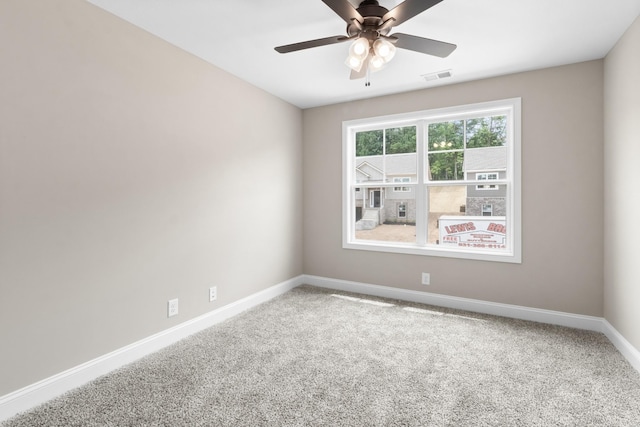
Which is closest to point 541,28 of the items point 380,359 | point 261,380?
point 380,359

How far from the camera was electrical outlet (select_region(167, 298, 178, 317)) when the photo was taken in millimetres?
2732

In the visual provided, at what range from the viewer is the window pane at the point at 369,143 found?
13.7ft

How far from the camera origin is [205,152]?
3.03 metres

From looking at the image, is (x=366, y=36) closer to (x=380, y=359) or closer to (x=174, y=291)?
(x=380, y=359)

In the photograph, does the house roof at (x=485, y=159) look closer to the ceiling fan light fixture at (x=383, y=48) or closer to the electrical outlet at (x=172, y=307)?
the ceiling fan light fixture at (x=383, y=48)

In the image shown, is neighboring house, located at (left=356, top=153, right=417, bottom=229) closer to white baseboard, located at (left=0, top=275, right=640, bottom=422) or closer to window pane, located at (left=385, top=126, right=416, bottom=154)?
window pane, located at (left=385, top=126, right=416, bottom=154)

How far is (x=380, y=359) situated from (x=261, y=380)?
90 centimetres

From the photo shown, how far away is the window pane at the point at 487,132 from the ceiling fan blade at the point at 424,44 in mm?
1643

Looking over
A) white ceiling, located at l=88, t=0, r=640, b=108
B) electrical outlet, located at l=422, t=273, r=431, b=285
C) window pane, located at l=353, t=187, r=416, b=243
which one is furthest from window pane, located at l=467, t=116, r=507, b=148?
electrical outlet, located at l=422, t=273, r=431, b=285

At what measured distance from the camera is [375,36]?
2.02 meters

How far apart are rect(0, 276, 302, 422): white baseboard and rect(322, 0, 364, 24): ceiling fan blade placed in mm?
2692

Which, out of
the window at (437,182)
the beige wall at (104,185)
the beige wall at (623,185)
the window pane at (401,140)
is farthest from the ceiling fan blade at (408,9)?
the window pane at (401,140)

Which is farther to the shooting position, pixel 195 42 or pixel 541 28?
pixel 195 42

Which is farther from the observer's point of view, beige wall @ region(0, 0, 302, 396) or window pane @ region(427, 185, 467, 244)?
window pane @ region(427, 185, 467, 244)
